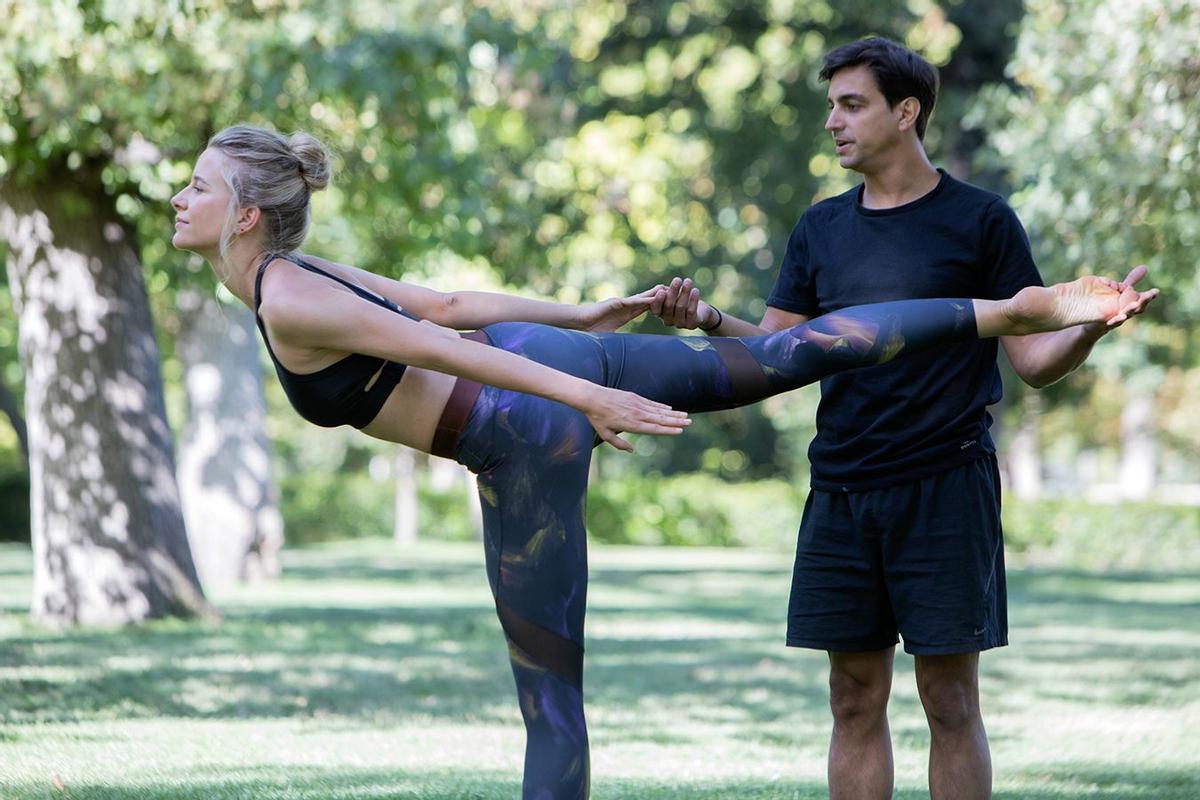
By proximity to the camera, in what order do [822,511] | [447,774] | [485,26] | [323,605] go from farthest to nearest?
[323,605] → [485,26] → [447,774] → [822,511]

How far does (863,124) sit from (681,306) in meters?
0.73

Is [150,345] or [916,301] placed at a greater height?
[150,345]

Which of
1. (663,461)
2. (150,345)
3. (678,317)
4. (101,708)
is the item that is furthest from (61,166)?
(663,461)

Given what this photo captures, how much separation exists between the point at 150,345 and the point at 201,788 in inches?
265

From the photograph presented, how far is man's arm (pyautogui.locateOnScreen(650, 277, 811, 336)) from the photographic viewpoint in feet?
14.3

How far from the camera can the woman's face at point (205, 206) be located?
388 cm

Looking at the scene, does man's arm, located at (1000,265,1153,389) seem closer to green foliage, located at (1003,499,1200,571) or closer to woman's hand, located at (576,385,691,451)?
woman's hand, located at (576,385,691,451)

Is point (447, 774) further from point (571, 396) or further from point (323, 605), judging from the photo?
point (323, 605)

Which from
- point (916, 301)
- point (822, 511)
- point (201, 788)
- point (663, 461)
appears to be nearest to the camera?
point (916, 301)

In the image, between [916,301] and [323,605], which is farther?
[323,605]

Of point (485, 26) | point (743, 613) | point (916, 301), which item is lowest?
point (743, 613)

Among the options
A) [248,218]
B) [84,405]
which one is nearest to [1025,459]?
[84,405]

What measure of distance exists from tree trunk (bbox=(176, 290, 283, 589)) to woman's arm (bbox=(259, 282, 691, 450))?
541 inches

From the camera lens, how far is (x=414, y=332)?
3.53 meters
